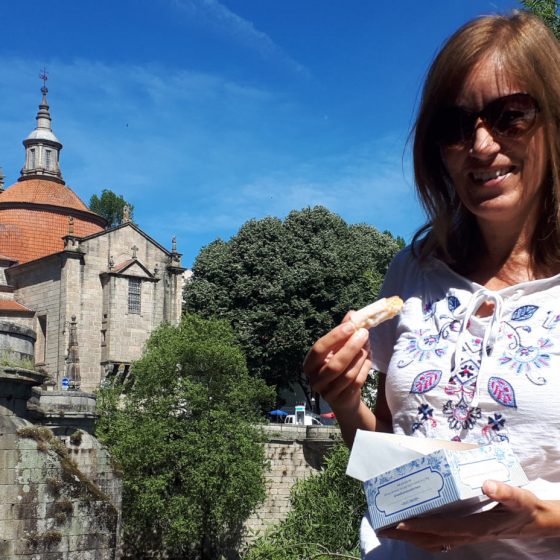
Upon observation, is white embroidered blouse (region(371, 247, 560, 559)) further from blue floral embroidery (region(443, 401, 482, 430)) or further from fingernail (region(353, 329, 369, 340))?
fingernail (region(353, 329, 369, 340))

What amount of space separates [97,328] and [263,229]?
28.6ft

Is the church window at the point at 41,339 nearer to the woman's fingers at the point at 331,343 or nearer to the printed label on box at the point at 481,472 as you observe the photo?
the woman's fingers at the point at 331,343

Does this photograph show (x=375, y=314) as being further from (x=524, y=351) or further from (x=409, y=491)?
(x=409, y=491)

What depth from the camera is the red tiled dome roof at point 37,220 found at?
39125 mm

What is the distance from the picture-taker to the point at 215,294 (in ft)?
119

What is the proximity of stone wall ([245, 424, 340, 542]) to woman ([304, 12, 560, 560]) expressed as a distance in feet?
85.2

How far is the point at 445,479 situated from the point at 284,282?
3320 cm

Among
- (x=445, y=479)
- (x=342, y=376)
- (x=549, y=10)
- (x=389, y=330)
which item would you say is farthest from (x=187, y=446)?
(x=445, y=479)

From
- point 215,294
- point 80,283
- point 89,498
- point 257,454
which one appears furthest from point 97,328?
point 89,498

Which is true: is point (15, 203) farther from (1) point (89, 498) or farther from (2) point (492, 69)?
(2) point (492, 69)

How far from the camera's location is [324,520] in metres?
12.4

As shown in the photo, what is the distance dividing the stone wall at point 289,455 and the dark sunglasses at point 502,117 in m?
26.2

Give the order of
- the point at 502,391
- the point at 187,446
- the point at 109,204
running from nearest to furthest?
the point at 502,391, the point at 187,446, the point at 109,204

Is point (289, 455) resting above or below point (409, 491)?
above
